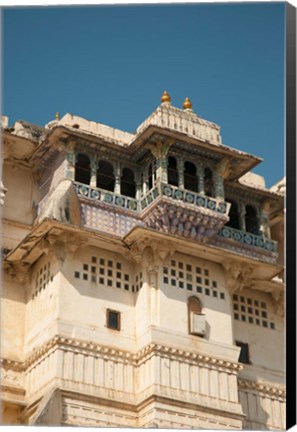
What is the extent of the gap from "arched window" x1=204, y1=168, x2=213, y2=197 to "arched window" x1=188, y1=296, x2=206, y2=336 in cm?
207

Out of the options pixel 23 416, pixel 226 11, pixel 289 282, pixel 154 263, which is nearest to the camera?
pixel 289 282

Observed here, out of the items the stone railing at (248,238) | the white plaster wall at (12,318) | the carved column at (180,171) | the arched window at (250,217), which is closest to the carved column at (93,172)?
the carved column at (180,171)

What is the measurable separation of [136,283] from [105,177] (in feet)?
6.66

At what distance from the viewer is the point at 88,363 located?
18.8 meters

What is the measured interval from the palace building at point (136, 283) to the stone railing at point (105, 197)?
0.02m

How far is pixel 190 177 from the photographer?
68.6 ft

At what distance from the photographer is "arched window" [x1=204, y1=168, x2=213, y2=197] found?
20938 millimetres

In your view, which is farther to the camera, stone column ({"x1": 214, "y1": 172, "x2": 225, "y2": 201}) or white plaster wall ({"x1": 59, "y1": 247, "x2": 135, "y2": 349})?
stone column ({"x1": 214, "y1": 172, "x2": 225, "y2": 201})

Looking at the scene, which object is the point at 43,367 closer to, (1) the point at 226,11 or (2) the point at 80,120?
(2) the point at 80,120

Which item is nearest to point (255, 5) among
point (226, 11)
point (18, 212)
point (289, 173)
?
Answer: point (226, 11)

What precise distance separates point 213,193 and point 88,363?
3.84 metres

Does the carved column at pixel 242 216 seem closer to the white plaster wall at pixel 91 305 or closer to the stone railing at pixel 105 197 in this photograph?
the stone railing at pixel 105 197

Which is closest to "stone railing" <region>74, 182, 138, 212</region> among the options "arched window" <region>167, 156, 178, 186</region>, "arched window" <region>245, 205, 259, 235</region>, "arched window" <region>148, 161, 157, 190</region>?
"arched window" <region>148, 161, 157, 190</region>

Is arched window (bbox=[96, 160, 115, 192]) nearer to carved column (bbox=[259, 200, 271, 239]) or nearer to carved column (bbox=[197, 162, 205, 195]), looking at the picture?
carved column (bbox=[197, 162, 205, 195])
